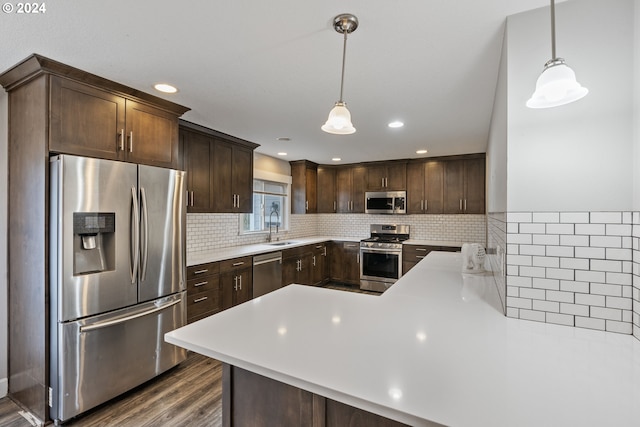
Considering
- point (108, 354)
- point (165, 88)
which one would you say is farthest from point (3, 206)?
point (165, 88)

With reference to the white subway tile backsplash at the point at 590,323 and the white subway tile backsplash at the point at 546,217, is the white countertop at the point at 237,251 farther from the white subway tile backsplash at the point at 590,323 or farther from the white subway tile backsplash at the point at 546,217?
the white subway tile backsplash at the point at 590,323

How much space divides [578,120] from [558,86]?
415 mm

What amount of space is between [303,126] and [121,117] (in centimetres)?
166

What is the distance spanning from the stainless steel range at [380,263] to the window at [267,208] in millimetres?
1527

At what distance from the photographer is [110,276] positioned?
6.71 feet

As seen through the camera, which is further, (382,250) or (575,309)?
(382,250)

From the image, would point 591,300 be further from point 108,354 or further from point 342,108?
point 108,354

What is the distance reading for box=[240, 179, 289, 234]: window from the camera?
4.64 m

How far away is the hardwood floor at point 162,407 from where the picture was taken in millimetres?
1917

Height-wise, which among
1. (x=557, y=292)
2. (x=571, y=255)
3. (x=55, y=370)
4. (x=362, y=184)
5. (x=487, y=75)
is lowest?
(x=55, y=370)

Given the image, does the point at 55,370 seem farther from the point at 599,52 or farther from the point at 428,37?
the point at 599,52

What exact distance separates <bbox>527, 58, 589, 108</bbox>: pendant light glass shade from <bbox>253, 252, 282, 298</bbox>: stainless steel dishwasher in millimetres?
3317

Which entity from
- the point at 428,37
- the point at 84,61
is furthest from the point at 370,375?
the point at 84,61

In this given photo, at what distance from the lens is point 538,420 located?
2.22 feet
